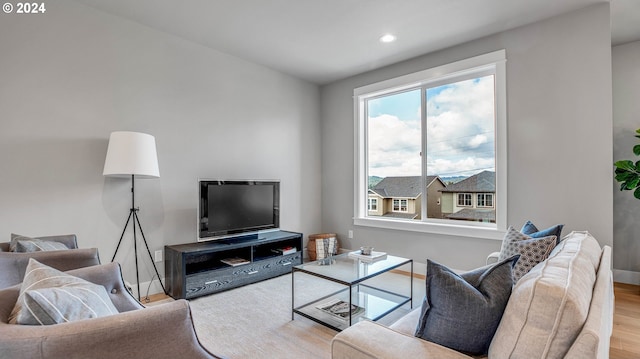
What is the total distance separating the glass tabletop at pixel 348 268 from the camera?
93.7 inches

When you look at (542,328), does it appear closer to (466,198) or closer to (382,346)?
(382,346)

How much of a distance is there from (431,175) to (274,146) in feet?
7.05

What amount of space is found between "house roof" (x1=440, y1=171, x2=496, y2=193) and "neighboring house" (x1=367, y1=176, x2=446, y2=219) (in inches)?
6.9

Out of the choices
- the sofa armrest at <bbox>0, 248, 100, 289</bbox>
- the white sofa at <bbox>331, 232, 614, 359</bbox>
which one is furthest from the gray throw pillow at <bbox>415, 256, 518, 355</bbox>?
the sofa armrest at <bbox>0, 248, 100, 289</bbox>

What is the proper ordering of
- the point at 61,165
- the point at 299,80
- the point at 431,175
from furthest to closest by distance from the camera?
the point at 299,80, the point at 431,175, the point at 61,165

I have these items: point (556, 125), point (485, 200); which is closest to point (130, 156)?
point (485, 200)

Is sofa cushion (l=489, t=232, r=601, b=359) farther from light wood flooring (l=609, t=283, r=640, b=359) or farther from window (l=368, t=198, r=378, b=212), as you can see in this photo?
window (l=368, t=198, r=378, b=212)

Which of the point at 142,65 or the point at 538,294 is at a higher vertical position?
the point at 142,65

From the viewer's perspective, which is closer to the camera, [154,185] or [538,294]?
[538,294]

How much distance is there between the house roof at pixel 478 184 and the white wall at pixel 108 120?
245cm

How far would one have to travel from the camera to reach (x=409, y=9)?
2.79 m

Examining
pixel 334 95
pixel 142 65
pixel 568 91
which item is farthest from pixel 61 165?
pixel 568 91

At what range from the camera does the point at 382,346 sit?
1129 mm

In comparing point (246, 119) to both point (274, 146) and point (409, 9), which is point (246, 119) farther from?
point (409, 9)
